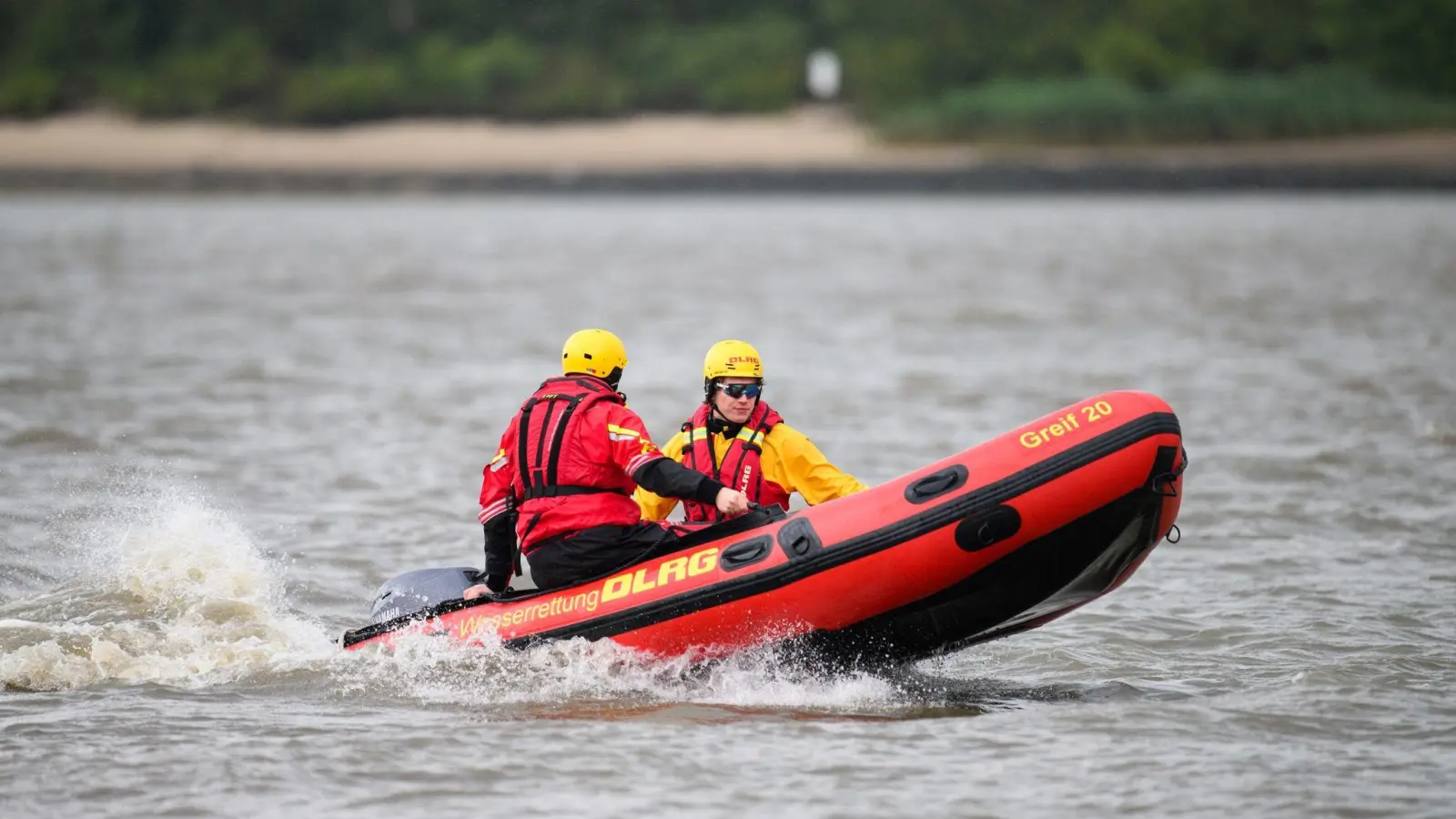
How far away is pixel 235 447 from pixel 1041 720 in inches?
314

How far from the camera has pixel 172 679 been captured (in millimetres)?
7336

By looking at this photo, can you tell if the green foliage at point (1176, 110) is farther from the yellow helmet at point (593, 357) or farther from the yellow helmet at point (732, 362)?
the yellow helmet at point (593, 357)

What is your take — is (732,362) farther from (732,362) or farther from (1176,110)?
(1176,110)

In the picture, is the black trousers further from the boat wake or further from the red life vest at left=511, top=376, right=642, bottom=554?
the boat wake

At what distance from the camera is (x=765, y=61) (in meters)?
70.8

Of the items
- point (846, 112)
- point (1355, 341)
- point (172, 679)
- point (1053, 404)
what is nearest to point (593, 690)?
point (172, 679)

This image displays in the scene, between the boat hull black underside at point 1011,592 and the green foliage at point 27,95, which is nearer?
the boat hull black underside at point 1011,592

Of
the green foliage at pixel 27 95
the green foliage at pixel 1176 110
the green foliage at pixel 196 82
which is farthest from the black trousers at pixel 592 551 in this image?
the green foliage at pixel 27 95

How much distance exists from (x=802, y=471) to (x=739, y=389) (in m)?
0.42

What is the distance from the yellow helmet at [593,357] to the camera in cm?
727

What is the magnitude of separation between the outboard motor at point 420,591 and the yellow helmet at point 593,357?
976 mm

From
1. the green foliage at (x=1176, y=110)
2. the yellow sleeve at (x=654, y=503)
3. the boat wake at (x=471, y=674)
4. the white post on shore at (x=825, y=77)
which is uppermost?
the white post on shore at (x=825, y=77)

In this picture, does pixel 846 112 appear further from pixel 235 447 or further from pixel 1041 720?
pixel 1041 720

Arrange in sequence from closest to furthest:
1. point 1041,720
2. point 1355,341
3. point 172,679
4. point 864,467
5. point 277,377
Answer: point 1041,720 < point 172,679 < point 864,467 < point 277,377 < point 1355,341
